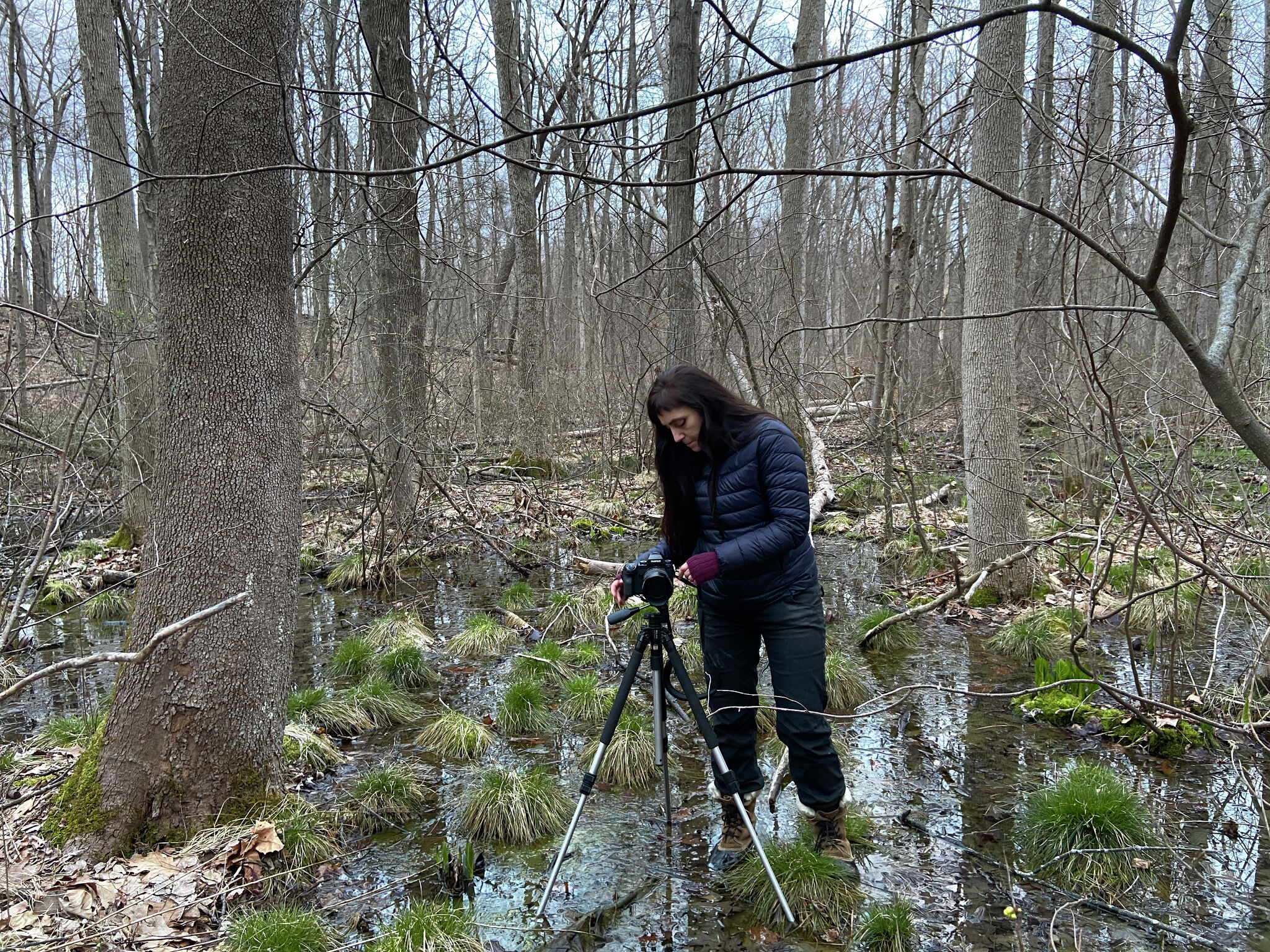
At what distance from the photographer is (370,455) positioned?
769 centimetres

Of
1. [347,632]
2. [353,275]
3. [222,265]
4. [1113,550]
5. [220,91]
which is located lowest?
[347,632]

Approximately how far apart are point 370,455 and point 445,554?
2.88 metres

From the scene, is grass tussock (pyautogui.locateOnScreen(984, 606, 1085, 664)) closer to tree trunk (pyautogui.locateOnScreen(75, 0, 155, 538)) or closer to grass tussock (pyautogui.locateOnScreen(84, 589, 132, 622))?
grass tussock (pyautogui.locateOnScreen(84, 589, 132, 622))

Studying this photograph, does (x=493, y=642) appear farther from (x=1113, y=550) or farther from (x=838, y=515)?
(x=838, y=515)

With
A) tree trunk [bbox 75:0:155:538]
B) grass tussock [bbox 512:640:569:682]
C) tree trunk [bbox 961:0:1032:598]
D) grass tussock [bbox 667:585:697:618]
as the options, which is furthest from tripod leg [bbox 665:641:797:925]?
tree trunk [bbox 75:0:155:538]

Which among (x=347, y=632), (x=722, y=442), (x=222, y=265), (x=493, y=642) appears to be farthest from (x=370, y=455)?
(x=722, y=442)

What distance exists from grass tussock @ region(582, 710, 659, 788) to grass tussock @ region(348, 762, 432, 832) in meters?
0.96

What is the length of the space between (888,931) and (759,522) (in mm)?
1563

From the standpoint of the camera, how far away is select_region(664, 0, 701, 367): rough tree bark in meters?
7.47

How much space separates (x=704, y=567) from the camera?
3.12 meters

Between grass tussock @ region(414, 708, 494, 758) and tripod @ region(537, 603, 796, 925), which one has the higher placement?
tripod @ region(537, 603, 796, 925)

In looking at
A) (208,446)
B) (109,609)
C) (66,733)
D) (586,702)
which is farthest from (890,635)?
(109,609)

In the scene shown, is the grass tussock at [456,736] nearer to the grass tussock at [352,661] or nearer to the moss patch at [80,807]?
the grass tussock at [352,661]

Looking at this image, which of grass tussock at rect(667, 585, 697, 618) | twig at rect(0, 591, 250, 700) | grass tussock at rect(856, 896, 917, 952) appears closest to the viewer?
twig at rect(0, 591, 250, 700)
